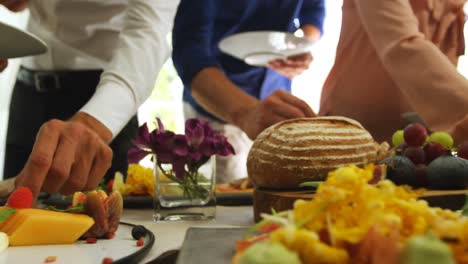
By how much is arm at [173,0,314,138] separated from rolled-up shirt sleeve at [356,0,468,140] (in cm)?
36

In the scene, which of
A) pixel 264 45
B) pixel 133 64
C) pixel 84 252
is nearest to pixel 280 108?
pixel 264 45

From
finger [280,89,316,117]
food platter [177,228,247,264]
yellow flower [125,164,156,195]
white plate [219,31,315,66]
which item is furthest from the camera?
white plate [219,31,315,66]

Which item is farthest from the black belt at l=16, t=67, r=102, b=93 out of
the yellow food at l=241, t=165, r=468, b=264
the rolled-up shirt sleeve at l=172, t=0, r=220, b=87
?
the yellow food at l=241, t=165, r=468, b=264

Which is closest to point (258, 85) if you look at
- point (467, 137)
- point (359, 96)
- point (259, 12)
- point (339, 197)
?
point (259, 12)

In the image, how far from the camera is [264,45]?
1.59m

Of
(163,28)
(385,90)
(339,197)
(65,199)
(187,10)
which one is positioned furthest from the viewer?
(187,10)

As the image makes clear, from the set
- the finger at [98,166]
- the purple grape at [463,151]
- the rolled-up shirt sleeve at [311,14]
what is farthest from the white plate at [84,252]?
the rolled-up shirt sleeve at [311,14]

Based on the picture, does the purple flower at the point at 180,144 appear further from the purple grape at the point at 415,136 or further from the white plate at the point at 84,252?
the purple grape at the point at 415,136

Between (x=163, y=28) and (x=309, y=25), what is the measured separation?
776mm

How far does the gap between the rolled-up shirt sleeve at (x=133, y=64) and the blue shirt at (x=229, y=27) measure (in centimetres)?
39

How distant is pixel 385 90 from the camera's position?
159cm

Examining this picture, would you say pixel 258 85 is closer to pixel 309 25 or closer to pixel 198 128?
pixel 309 25

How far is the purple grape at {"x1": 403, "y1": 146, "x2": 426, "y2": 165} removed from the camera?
98 centimetres

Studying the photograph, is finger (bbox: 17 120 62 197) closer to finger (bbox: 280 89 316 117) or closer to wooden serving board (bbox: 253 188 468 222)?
wooden serving board (bbox: 253 188 468 222)
